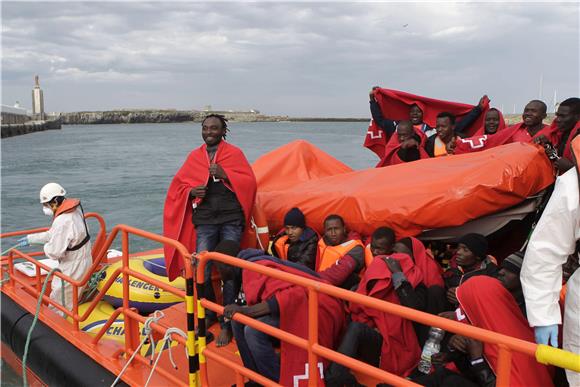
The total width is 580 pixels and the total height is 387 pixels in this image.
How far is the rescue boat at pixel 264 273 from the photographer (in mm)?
3334

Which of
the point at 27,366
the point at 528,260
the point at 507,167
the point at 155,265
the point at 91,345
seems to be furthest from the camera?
the point at 155,265

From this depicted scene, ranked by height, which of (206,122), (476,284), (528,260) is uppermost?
(206,122)

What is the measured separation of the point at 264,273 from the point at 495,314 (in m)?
1.26

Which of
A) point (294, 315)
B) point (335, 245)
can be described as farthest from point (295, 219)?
point (294, 315)

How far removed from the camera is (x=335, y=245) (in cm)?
430

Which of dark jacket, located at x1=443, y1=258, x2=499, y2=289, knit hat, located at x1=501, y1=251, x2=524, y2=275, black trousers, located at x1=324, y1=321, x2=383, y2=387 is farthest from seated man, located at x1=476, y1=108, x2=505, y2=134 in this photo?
black trousers, located at x1=324, y1=321, x2=383, y2=387

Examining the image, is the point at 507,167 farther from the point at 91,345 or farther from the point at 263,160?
the point at 91,345

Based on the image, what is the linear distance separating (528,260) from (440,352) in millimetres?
1082

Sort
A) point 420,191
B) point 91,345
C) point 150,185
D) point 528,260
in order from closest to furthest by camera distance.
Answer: point 528,260
point 420,191
point 91,345
point 150,185

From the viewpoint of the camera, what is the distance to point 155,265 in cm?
615

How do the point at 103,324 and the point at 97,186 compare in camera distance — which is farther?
the point at 97,186

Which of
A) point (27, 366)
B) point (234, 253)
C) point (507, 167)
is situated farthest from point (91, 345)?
point (507, 167)

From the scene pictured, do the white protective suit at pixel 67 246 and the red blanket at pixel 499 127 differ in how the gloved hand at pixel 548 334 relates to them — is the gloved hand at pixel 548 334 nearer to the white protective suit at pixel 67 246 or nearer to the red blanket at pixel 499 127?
the red blanket at pixel 499 127

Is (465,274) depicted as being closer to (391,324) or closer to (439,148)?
(391,324)
